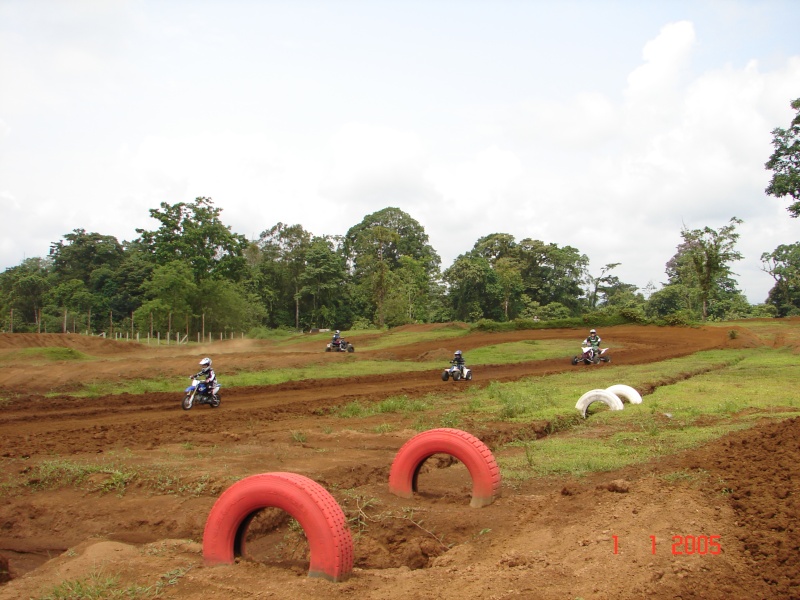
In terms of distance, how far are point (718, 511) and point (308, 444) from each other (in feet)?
23.7

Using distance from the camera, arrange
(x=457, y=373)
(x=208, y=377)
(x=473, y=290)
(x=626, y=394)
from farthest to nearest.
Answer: (x=473, y=290)
(x=457, y=373)
(x=208, y=377)
(x=626, y=394)

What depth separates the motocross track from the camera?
5.01 metres

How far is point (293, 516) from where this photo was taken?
18.5ft

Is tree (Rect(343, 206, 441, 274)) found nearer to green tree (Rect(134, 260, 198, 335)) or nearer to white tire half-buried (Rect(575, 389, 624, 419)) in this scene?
green tree (Rect(134, 260, 198, 335))

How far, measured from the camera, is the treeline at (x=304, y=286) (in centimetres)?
6000

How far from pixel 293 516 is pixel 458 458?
7.99 feet

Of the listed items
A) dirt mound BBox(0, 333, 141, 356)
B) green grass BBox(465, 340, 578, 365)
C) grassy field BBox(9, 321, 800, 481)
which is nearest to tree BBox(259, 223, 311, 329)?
dirt mound BBox(0, 333, 141, 356)

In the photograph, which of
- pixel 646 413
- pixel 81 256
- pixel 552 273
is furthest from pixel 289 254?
pixel 646 413

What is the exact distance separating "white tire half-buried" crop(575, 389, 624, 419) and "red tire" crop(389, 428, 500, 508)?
724cm

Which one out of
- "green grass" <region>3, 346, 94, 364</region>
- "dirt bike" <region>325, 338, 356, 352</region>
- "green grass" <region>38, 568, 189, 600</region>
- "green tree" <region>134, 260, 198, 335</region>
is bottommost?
"green grass" <region>38, 568, 189, 600</region>

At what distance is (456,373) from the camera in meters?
24.5

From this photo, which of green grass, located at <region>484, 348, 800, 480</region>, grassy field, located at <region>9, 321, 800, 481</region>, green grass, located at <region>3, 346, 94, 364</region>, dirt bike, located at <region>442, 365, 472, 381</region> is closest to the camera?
green grass, located at <region>484, 348, 800, 480</region>

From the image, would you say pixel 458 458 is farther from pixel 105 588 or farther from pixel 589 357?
pixel 589 357

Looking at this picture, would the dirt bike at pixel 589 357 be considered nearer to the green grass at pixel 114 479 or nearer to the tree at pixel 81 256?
the green grass at pixel 114 479
